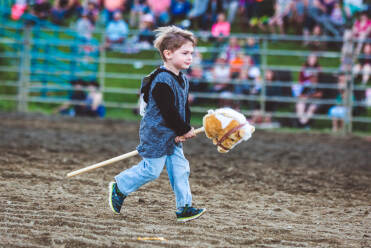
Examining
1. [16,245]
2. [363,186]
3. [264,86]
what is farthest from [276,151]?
[16,245]

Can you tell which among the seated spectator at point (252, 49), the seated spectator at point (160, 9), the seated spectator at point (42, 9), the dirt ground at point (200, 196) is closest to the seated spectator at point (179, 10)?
the seated spectator at point (160, 9)

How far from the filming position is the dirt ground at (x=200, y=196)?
4.09m

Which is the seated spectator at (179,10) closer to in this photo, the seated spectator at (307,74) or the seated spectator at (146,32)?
the seated spectator at (146,32)

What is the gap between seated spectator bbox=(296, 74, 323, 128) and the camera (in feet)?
42.1

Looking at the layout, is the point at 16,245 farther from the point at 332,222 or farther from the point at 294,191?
the point at 294,191

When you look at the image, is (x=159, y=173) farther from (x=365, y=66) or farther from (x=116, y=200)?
(x=365, y=66)

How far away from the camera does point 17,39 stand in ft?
47.7

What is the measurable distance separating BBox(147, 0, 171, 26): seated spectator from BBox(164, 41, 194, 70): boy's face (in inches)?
485

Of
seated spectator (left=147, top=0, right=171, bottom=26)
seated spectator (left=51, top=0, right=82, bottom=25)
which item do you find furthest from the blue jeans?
seated spectator (left=51, top=0, right=82, bottom=25)

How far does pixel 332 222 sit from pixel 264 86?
8383mm

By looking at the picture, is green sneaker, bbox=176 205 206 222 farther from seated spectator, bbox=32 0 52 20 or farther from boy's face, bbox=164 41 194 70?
seated spectator, bbox=32 0 52 20

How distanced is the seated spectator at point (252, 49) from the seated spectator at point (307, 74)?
3.55 feet

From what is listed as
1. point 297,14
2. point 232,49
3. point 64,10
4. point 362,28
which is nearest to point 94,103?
point 232,49

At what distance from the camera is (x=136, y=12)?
18.5 meters
